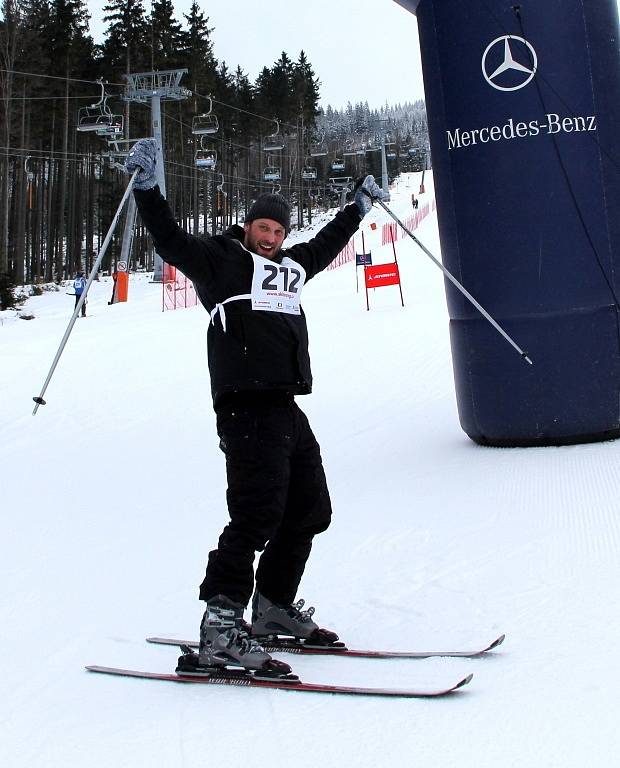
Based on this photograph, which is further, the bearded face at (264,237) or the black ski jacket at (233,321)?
the bearded face at (264,237)

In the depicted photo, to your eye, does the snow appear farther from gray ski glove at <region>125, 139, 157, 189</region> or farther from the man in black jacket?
gray ski glove at <region>125, 139, 157, 189</region>

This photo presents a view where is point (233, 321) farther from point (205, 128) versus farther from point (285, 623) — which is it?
point (205, 128)

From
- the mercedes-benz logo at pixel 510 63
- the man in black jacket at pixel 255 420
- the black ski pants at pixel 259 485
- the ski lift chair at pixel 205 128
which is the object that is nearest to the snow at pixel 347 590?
the man in black jacket at pixel 255 420

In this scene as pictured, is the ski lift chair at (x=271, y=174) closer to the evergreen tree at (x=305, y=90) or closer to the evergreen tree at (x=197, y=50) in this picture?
the evergreen tree at (x=197, y=50)

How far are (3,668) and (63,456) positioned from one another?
171 inches

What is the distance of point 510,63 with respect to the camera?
5.89 metres

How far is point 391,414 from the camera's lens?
8320mm

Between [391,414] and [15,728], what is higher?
[391,414]

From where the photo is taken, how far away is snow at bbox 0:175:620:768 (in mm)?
2389

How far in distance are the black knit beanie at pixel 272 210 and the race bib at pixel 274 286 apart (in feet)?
0.50

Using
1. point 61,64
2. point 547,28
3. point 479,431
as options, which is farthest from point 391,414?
point 61,64

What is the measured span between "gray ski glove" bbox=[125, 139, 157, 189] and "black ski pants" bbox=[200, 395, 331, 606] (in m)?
0.77

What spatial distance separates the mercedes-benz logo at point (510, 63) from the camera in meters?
5.86

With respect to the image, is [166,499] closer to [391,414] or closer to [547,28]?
[391,414]
